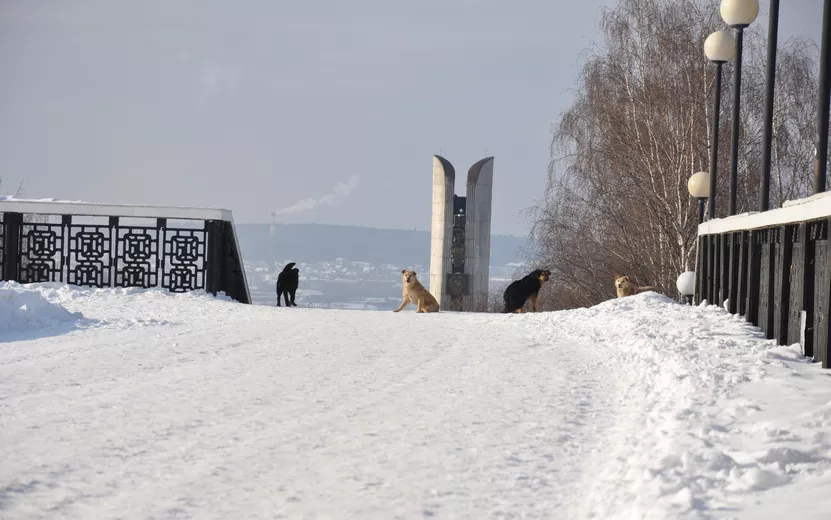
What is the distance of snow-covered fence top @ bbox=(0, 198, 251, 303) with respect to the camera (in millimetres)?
15195

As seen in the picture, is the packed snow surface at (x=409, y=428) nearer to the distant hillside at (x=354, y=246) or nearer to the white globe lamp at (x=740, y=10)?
the white globe lamp at (x=740, y=10)

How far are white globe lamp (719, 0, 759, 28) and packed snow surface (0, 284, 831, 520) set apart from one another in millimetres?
4473

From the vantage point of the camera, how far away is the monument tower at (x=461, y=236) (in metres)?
50.5

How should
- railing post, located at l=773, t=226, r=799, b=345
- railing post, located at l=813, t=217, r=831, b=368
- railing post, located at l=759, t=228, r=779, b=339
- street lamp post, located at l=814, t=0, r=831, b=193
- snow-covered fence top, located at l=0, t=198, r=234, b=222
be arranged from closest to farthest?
railing post, located at l=813, t=217, r=831, b=368 → railing post, located at l=773, t=226, r=799, b=345 → street lamp post, located at l=814, t=0, r=831, b=193 → railing post, located at l=759, t=228, r=779, b=339 → snow-covered fence top, located at l=0, t=198, r=234, b=222

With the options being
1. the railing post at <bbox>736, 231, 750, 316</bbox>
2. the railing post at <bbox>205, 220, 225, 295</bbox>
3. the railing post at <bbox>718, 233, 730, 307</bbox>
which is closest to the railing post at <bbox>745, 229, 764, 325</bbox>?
the railing post at <bbox>736, 231, 750, 316</bbox>

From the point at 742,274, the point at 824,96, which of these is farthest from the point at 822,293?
the point at 742,274

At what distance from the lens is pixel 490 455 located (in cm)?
449

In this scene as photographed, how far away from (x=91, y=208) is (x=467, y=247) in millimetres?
36449

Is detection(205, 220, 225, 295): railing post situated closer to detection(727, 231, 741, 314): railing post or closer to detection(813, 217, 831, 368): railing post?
detection(727, 231, 741, 314): railing post

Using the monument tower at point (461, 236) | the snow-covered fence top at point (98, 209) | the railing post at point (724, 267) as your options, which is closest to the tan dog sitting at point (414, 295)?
the snow-covered fence top at point (98, 209)

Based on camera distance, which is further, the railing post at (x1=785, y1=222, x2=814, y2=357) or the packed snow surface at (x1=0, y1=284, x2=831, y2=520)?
the railing post at (x1=785, y1=222, x2=814, y2=357)

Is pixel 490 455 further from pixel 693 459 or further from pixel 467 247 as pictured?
pixel 467 247

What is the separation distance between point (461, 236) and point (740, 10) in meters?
38.8

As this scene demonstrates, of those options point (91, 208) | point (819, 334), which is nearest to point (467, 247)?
point (91, 208)
